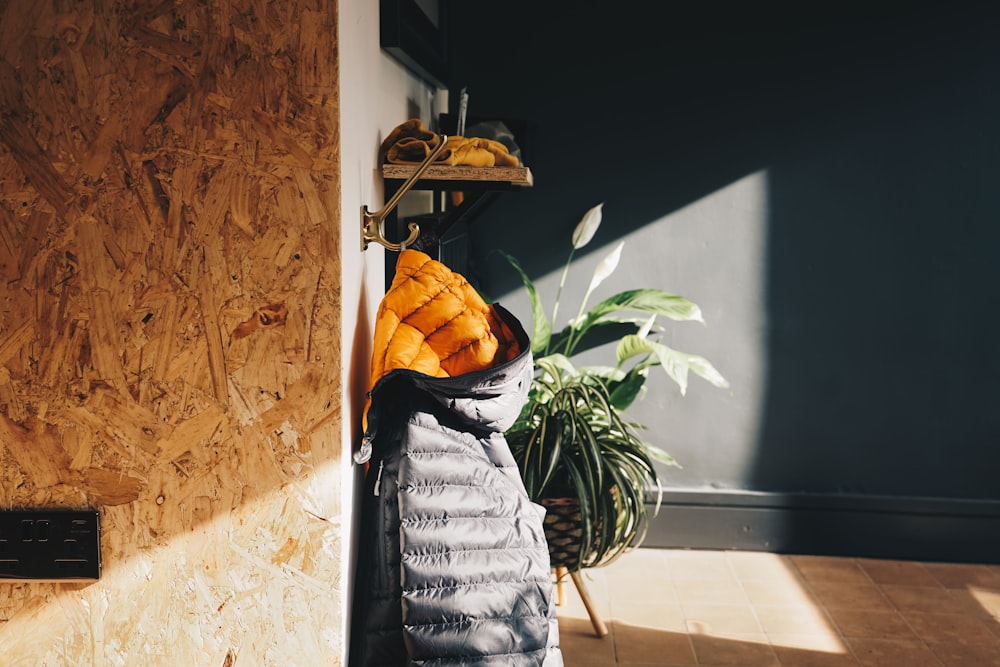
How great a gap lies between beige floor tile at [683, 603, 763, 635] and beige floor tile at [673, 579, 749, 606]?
34 mm

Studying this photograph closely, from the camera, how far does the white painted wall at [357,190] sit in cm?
137

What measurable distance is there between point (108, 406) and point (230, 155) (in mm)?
419

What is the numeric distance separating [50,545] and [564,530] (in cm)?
136

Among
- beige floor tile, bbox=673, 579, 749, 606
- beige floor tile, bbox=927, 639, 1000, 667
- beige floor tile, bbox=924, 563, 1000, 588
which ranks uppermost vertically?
beige floor tile, bbox=924, 563, 1000, 588

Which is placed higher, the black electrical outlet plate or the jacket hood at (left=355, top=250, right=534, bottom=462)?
the jacket hood at (left=355, top=250, right=534, bottom=462)

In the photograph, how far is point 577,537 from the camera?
93.8 inches

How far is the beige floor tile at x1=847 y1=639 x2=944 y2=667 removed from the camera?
7.80 feet

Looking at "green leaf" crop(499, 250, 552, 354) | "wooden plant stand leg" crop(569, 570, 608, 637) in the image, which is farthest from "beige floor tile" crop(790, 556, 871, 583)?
"green leaf" crop(499, 250, 552, 354)

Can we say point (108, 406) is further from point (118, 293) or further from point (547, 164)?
point (547, 164)

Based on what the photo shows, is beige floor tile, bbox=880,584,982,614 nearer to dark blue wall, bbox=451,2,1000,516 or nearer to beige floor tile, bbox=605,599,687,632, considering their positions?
dark blue wall, bbox=451,2,1000,516

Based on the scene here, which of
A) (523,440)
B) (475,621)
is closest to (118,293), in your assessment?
(475,621)

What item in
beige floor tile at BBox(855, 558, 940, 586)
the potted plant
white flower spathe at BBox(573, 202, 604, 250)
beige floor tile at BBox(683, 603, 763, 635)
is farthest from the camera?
beige floor tile at BBox(855, 558, 940, 586)

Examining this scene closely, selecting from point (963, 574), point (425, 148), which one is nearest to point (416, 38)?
point (425, 148)

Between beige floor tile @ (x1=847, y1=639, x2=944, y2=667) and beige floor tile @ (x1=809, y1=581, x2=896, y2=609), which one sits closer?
beige floor tile @ (x1=847, y1=639, x2=944, y2=667)
